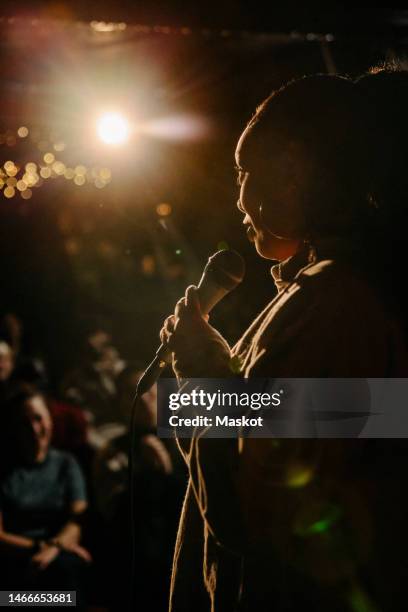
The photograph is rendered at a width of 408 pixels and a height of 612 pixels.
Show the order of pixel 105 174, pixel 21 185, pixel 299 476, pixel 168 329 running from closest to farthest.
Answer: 1. pixel 299 476
2. pixel 168 329
3. pixel 105 174
4. pixel 21 185

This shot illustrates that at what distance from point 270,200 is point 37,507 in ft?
9.24

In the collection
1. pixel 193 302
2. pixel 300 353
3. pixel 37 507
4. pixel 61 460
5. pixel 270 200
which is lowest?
pixel 37 507

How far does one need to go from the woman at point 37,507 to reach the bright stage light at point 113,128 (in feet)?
6.43

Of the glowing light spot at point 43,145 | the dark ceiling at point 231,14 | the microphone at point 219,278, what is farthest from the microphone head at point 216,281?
the glowing light spot at point 43,145

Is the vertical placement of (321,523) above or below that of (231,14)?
below

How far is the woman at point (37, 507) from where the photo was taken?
3201 mm

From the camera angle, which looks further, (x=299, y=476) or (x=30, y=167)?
(x=30, y=167)

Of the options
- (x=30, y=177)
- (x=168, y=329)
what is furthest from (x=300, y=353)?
(x=30, y=177)

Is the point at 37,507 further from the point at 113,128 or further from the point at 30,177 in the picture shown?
the point at 30,177

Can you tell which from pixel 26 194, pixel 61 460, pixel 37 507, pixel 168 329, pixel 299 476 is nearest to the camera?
pixel 299 476

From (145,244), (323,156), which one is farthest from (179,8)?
(145,244)

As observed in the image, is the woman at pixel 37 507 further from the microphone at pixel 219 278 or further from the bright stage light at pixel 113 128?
the microphone at pixel 219 278

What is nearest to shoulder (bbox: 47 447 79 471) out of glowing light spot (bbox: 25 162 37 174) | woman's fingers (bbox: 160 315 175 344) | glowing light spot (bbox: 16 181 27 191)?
woman's fingers (bbox: 160 315 175 344)

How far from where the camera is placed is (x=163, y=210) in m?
4.66
